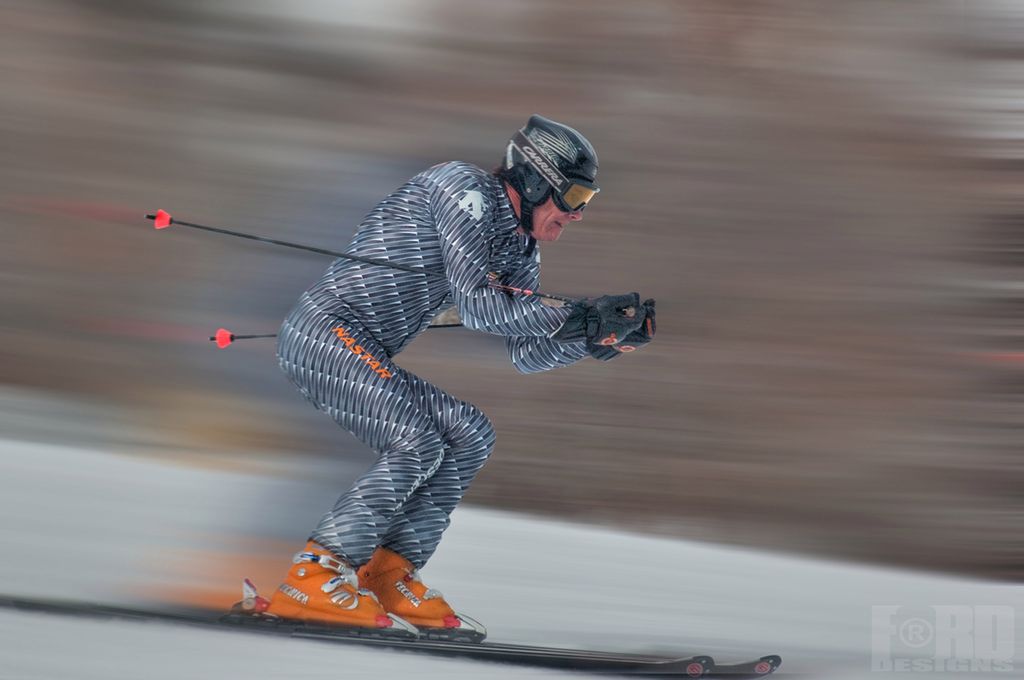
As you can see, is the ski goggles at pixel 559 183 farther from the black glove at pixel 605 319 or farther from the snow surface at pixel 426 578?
the snow surface at pixel 426 578

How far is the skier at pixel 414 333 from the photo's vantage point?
2631mm

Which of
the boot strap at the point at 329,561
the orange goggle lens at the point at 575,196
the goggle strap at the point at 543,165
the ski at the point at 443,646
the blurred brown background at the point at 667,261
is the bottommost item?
the ski at the point at 443,646

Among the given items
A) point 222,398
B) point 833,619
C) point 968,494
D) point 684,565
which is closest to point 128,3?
point 222,398

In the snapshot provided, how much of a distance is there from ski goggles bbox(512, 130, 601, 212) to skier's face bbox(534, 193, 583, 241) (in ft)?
0.06

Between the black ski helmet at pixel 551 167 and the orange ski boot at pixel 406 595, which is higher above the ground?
the black ski helmet at pixel 551 167

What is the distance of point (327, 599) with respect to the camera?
2.58 metres

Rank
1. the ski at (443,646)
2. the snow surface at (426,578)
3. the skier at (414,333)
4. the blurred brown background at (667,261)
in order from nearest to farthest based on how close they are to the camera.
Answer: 1. the snow surface at (426,578)
2. the ski at (443,646)
3. the skier at (414,333)
4. the blurred brown background at (667,261)

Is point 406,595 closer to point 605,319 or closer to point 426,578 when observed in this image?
point 426,578

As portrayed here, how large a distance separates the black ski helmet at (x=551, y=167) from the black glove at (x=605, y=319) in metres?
0.33

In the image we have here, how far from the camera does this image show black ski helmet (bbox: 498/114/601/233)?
2764mm

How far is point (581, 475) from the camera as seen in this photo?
15.3 feet

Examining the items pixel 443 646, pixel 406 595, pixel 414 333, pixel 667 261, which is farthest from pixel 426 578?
pixel 667 261

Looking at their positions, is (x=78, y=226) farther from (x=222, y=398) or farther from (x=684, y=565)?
(x=684, y=565)

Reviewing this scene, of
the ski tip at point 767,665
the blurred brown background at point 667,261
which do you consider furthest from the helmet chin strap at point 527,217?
the blurred brown background at point 667,261
